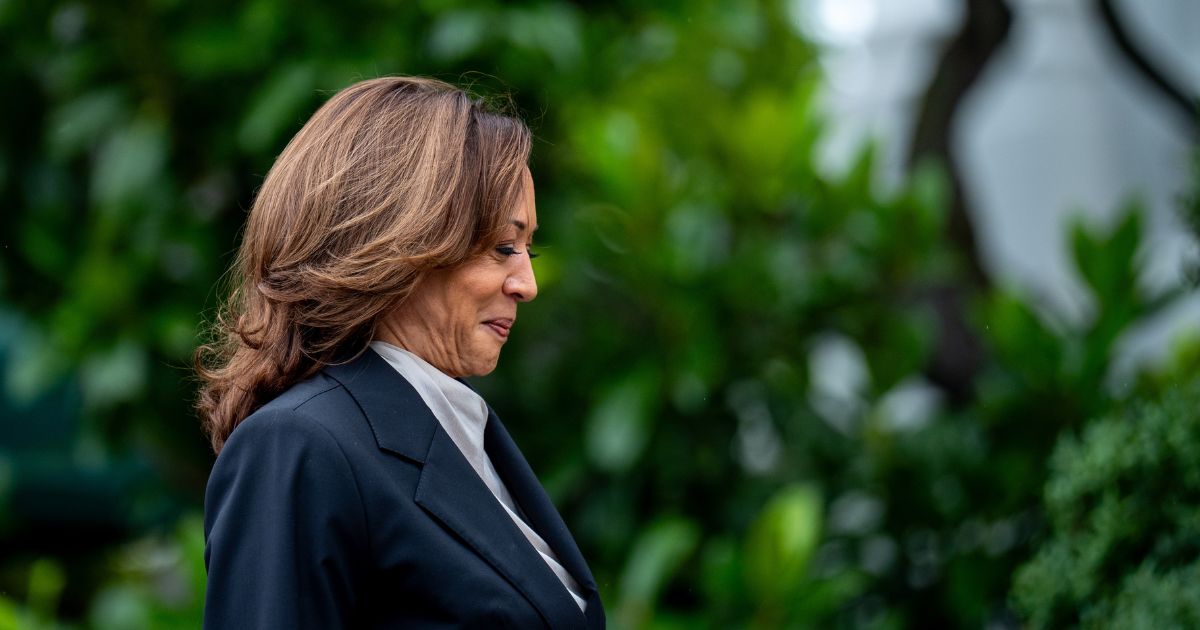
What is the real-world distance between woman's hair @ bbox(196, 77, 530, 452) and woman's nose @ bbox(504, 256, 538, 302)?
6 cm

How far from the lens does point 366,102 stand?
5.64 feet

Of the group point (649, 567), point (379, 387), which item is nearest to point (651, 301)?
point (649, 567)

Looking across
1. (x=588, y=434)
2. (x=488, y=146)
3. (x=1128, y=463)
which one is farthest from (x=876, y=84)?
(x=488, y=146)

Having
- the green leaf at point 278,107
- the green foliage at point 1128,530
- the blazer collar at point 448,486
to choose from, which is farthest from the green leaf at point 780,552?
the blazer collar at point 448,486

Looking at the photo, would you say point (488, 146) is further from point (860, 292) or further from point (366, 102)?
point (860, 292)

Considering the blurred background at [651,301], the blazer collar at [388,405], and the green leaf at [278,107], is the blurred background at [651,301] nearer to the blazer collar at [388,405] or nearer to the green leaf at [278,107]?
the green leaf at [278,107]

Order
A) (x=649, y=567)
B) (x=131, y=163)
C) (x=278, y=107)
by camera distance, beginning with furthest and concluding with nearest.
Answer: (x=131, y=163) < (x=278, y=107) < (x=649, y=567)

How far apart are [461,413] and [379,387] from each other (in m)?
0.16

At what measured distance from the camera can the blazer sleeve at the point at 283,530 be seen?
146cm

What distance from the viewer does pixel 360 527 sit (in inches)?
60.2

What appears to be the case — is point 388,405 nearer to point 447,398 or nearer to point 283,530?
point 447,398

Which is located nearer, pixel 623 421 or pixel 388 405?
pixel 388 405

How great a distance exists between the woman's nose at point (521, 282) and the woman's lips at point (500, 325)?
37 mm

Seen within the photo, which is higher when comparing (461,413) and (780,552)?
(461,413)
